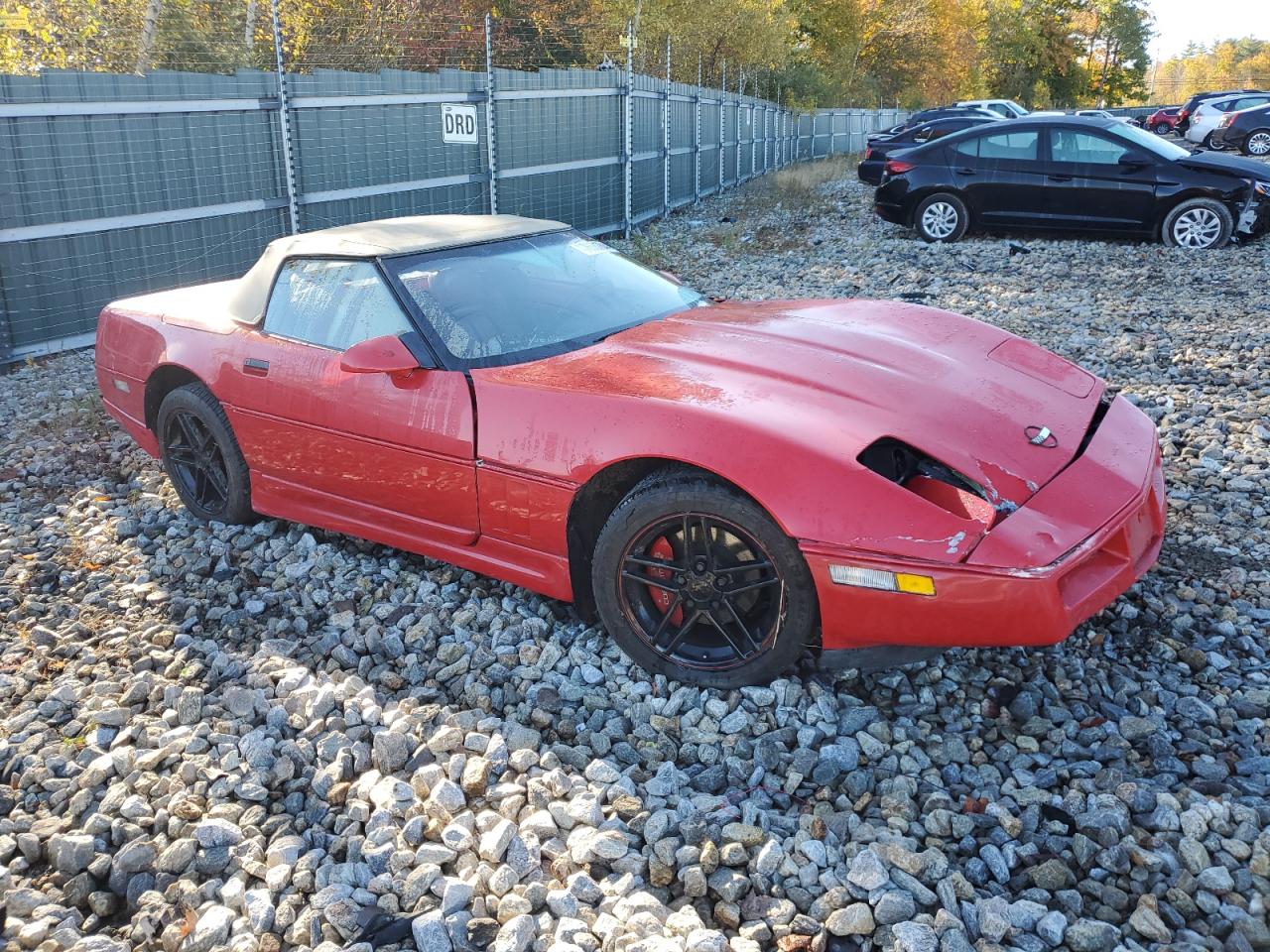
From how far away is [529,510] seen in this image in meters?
3.41

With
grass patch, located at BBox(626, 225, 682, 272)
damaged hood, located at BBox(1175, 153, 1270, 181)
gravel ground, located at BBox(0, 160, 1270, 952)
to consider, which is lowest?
gravel ground, located at BBox(0, 160, 1270, 952)

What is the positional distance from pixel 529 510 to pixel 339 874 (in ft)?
4.21

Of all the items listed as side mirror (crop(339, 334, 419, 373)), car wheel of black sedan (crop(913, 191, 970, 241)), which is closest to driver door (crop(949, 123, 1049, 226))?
car wheel of black sedan (crop(913, 191, 970, 241))

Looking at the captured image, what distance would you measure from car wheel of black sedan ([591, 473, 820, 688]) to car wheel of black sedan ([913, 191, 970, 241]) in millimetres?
9937

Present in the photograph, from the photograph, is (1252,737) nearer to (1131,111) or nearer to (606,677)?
(606,677)

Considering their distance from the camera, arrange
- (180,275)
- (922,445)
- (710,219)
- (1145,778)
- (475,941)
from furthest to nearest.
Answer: (710,219) < (180,275) < (922,445) < (1145,778) < (475,941)

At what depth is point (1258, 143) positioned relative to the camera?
80.5ft

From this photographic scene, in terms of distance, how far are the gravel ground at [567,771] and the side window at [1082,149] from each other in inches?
293

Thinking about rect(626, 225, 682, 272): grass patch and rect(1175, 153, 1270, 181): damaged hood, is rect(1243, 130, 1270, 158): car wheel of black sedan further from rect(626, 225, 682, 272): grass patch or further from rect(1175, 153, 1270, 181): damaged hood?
rect(626, 225, 682, 272): grass patch

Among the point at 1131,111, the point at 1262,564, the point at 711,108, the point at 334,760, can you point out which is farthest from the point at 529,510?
the point at 1131,111

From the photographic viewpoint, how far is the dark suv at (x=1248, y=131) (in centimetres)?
2431

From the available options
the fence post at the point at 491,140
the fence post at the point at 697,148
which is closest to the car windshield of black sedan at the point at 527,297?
the fence post at the point at 491,140

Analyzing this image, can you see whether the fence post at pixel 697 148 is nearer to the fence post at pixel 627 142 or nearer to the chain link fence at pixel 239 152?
the chain link fence at pixel 239 152

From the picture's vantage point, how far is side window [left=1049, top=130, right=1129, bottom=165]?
10812 millimetres
